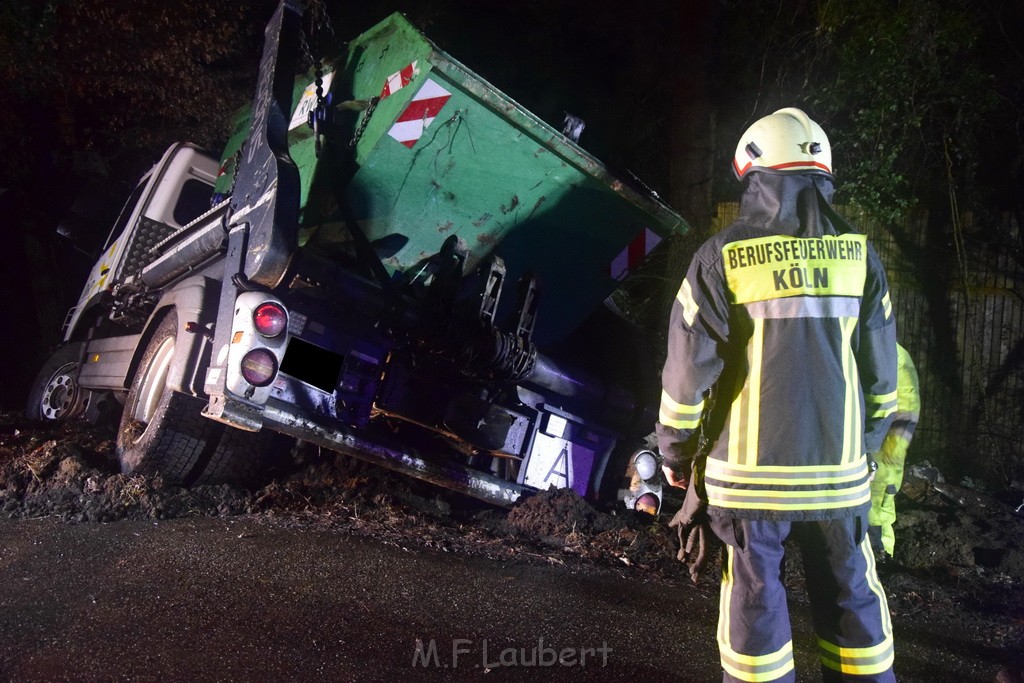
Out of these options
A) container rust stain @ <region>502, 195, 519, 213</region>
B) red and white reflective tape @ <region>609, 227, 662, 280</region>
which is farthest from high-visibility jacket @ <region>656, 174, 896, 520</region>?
red and white reflective tape @ <region>609, 227, 662, 280</region>

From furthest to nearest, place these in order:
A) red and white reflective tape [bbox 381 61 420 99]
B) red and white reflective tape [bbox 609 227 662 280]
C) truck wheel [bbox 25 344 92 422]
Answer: truck wheel [bbox 25 344 92 422] < red and white reflective tape [bbox 609 227 662 280] < red and white reflective tape [bbox 381 61 420 99]

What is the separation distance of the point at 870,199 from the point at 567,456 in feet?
13.9

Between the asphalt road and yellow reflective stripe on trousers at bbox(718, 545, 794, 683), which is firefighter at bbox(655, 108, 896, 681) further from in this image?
the asphalt road

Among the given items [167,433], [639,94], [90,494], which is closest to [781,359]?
[167,433]

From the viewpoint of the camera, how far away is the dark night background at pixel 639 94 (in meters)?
6.41

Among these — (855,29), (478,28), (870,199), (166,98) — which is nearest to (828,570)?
(870,199)

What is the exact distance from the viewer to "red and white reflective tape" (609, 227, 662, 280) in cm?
409

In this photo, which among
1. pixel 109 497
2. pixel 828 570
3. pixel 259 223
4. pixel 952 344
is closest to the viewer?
pixel 828 570

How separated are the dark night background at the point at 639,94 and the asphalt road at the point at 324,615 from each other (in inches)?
140

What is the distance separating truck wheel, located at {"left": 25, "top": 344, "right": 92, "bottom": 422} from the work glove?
4723 millimetres

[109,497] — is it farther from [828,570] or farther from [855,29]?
[855,29]

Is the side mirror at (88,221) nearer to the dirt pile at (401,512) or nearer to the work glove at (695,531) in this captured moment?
the dirt pile at (401,512)

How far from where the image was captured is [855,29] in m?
6.38

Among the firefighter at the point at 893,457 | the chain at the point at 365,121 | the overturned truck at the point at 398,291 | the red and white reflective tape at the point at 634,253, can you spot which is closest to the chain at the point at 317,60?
the overturned truck at the point at 398,291
